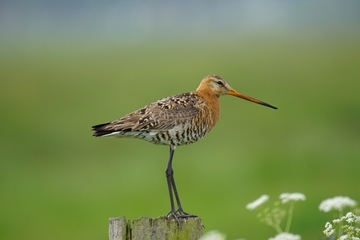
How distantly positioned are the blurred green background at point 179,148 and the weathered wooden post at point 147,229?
7.97 metres

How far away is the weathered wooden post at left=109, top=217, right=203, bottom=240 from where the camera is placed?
666 cm

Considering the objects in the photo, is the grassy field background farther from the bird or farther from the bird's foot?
the bird's foot

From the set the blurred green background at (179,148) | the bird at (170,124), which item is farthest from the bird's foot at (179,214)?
the blurred green background at (179,148)

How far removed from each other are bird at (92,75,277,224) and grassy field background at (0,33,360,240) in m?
5.45

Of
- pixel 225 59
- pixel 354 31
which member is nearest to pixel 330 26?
pixel 354 31

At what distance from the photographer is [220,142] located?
23.2m

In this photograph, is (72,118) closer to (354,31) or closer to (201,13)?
(354,31)

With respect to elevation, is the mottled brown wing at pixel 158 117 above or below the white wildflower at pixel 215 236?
above

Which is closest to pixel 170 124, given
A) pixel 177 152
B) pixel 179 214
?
pixel 179 214

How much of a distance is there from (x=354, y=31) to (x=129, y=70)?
2357 cm

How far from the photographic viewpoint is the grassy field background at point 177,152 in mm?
17391

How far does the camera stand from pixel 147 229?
6.69 metres

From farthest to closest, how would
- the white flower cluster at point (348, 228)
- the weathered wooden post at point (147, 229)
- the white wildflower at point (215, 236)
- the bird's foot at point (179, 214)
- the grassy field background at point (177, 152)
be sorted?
the grassy field background at point (177, 152) < the bird's foot at point (179, 214) < the weathered wooden post at point (147, 229) < the white flower cluster at point (348, 228) < the white wildflower at point (215, 236)

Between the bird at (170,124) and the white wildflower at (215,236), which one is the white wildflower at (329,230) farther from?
the bird at (170,124)
